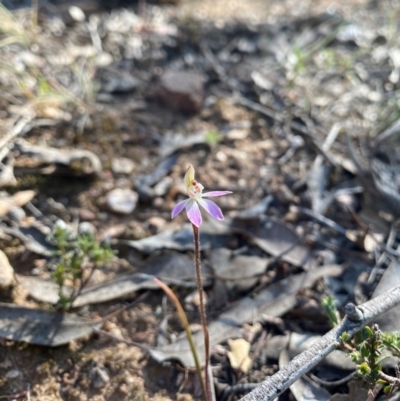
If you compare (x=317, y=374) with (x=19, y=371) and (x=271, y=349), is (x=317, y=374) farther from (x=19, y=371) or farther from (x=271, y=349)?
(x=19, y=371)

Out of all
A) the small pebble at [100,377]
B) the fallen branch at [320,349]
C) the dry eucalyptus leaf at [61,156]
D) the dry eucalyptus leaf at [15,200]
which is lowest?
the small pebble at [100,377]

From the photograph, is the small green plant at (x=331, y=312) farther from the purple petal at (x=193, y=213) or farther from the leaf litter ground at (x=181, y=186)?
the purple petal at (x=193, y=213)

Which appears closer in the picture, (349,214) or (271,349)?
(271,349)

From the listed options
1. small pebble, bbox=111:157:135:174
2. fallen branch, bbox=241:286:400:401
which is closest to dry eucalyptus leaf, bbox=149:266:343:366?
fallen branch, bbox=241:286:400:401

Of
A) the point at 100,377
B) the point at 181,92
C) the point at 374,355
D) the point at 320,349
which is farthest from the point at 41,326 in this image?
the point at 181,92

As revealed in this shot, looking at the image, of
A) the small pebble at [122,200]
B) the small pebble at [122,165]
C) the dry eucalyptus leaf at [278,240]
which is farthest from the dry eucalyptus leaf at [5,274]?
the dry eucalyptus leaf at [278,240]

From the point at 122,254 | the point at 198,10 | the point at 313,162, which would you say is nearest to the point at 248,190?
the point at 313,162
